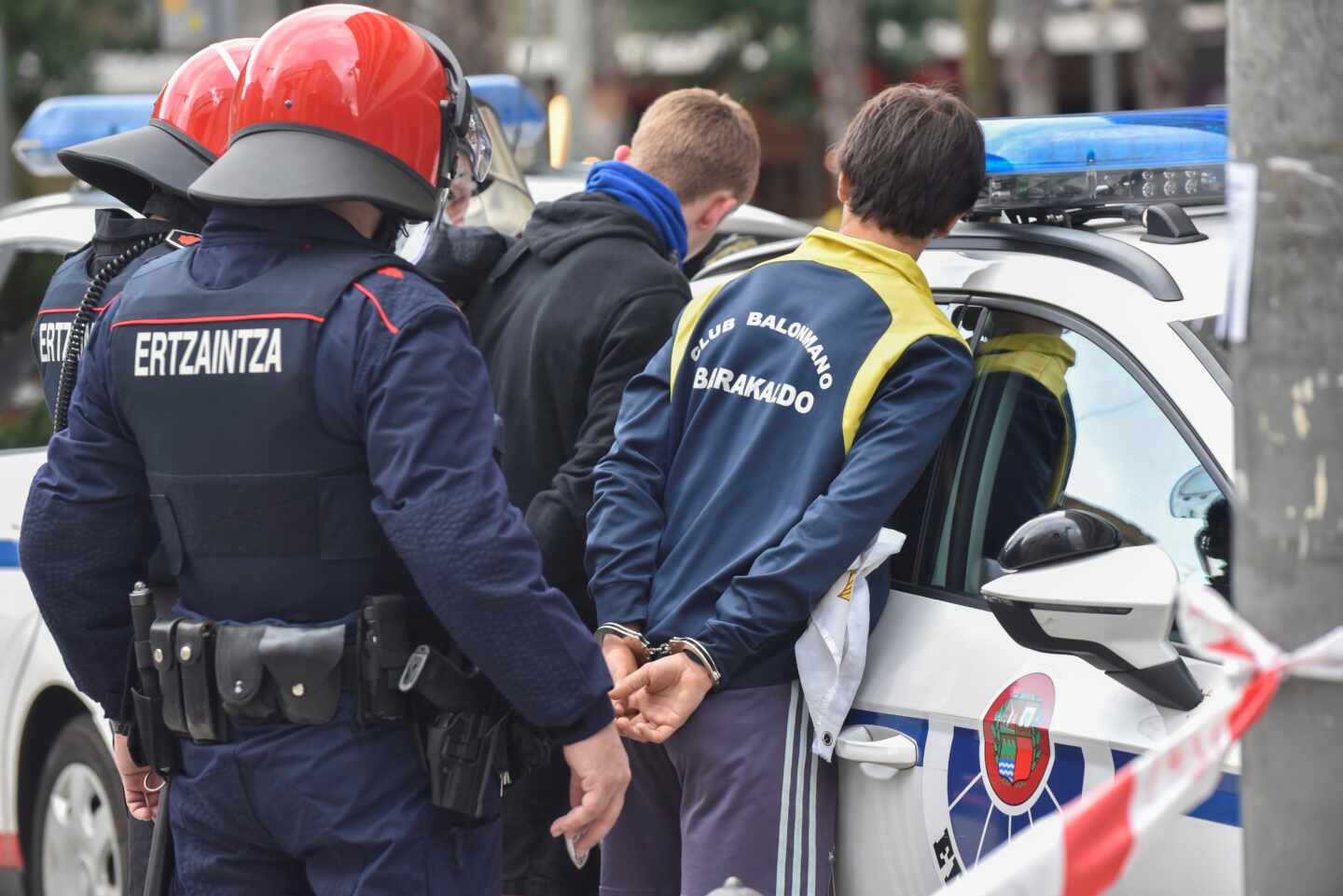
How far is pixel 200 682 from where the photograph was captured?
246 centimetres

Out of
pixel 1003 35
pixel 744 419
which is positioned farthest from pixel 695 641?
pixel 1003 35

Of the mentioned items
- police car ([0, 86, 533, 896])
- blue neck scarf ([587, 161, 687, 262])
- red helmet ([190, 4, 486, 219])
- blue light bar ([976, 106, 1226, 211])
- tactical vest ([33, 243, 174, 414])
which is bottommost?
police car ([0, 86, 533, 896])

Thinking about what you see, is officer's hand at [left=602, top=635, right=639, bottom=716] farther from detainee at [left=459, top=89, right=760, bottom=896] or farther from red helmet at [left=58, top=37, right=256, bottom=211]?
red helmet at [left=58, top=37, right=256, bottom=211]

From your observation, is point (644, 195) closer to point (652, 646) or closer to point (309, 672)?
point (652, 646)

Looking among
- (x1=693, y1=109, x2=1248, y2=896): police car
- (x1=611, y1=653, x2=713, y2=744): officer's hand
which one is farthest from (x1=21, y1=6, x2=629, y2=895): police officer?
(x1=693, y1=109, x2=1248, y2=896): police car

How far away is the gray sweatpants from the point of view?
9.30 ft

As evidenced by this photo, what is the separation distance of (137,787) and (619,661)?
0.83m

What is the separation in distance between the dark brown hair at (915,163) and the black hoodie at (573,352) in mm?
634

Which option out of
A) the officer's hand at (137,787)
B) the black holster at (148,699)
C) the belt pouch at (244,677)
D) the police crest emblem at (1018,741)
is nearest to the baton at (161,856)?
the black holster at (148,699)

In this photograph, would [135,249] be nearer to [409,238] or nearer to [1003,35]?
[409,238]

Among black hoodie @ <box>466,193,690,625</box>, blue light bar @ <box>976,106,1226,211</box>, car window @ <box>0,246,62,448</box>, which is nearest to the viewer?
blue light bar @ <box>976,106,1226,211</box>

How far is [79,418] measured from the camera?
263cm

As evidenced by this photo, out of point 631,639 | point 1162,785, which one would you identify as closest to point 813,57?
point 631,639

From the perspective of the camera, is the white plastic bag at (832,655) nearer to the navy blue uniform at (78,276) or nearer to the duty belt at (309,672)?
the duty belt at (309,672)
